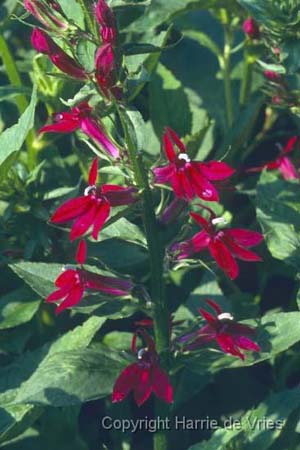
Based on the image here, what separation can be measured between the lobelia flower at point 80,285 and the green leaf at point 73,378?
0.12m

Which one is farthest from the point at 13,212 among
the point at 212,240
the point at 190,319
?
the point at 212,240

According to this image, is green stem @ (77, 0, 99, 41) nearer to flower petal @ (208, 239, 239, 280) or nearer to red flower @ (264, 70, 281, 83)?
flower petal @ (208, 239, 239, 280)

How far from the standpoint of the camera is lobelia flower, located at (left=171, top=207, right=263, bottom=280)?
4.58 feet

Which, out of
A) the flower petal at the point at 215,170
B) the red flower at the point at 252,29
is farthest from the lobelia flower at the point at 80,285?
the red flower at the point at 252,29

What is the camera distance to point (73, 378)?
148 cm

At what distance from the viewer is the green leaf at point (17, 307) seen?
174 centimetres

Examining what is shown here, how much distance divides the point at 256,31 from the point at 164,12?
208mm

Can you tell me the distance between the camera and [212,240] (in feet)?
4.70

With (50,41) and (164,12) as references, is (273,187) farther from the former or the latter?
(50,41)

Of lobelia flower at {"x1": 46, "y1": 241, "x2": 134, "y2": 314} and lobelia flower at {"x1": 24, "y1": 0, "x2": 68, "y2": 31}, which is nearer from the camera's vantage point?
lobelia flower at {"x1": 24, "y1": 0, "x2": 68, "y2": 31}

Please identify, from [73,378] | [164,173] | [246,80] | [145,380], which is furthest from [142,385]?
[246,80]

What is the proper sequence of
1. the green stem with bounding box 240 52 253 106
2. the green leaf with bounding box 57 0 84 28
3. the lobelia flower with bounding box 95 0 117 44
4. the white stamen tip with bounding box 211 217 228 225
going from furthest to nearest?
the green stem with bounding box 240 52 253 106 → the green leaf with bounding box 57 0 84 28 → the white stamen tip with bounding box 211 217 228 225 → the lobelia flower with bounding box 95 0 117 44

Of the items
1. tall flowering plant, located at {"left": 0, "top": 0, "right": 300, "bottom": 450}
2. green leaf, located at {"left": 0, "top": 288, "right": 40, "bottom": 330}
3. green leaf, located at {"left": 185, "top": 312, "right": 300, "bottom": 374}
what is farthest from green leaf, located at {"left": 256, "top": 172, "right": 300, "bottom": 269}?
green leaf, located at {"left": 0, "top": 288, "right": 40, "bottom": 330}

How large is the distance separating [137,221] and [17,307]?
366 mm
